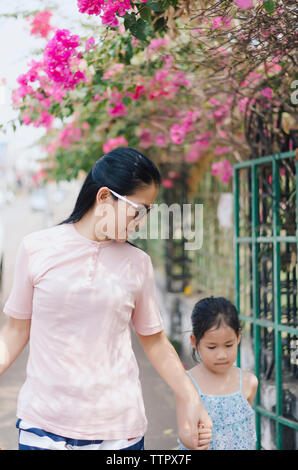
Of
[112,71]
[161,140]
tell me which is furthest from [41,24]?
[161,140]

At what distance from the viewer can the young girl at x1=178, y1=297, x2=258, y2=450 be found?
8.48 ft

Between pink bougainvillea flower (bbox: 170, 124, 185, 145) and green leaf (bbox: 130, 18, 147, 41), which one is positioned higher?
pink bougainvillea flower (bbox: 170, 124, 185, 145)

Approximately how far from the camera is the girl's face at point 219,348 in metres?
2.60

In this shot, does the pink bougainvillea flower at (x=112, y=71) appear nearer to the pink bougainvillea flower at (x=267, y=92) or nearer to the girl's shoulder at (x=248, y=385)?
the pink bougainvillea flower at (x=267, y=92)

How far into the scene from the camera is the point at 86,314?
177 cm

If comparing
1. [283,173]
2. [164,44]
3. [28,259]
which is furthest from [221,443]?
[164,44]

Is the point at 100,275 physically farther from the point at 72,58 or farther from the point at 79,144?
the point at 79,144

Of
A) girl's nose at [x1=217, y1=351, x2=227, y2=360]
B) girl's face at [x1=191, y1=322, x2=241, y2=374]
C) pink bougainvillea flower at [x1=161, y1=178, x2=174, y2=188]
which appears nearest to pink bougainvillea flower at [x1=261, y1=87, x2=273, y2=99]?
girl's face at [x1=191, y1=322, x2=241, y2=374]

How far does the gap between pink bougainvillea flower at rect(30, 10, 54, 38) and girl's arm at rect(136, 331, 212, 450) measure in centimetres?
253

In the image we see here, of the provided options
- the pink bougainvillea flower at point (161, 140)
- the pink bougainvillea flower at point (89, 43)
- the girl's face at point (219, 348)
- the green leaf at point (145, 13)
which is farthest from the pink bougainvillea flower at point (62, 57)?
the pink bougainvillea flower at point (161, 140)

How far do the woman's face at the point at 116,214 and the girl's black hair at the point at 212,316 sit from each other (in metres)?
0.96

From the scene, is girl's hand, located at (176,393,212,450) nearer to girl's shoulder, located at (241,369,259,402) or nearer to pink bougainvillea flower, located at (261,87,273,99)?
girl's shoulder, located at (241,369,259,402)

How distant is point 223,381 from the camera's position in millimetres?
2658

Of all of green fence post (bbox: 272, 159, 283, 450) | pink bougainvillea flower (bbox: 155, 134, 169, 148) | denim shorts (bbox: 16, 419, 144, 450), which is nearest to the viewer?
denim shorts (bbox: 16, 419, 144, 450)
